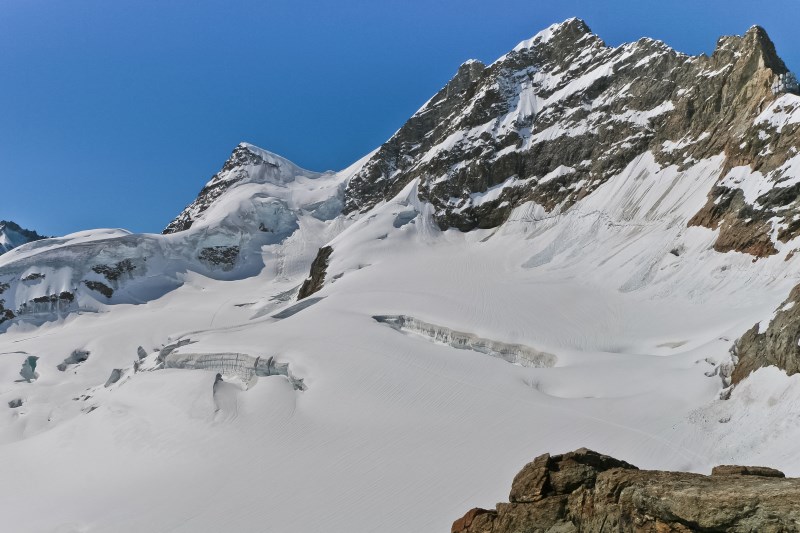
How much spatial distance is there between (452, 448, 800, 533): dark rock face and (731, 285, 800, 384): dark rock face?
520 inches

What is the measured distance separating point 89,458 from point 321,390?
1093 cm

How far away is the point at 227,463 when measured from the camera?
25.8 metres

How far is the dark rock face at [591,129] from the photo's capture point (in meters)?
46.8

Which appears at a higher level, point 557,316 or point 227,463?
point 557,316

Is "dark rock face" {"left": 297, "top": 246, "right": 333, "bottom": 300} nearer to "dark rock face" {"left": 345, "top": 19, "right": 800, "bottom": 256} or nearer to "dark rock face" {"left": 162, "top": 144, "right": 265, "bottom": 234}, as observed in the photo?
"dark rock face" {"left": 345, "top": 19, "right": 800, "bottom": 256}

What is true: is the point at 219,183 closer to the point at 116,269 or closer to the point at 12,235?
the point at 116,269

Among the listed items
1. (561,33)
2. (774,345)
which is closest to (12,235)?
(561,33)

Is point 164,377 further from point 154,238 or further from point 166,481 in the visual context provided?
point 154,238

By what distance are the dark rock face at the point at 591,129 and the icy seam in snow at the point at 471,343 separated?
1641cm

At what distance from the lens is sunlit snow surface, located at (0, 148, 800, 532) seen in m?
21.8

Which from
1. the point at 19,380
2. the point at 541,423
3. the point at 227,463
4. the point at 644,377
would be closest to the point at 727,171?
the point at 644,377

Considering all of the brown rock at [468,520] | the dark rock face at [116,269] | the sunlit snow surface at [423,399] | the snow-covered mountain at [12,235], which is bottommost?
the brown rock at [468,520]

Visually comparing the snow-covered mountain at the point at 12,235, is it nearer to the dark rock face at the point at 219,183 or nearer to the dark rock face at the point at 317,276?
the dark rock face at the point at 219,183

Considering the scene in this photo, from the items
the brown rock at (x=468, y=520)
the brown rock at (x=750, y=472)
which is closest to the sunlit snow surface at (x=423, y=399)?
the brown rock at (x=468, y=520)
